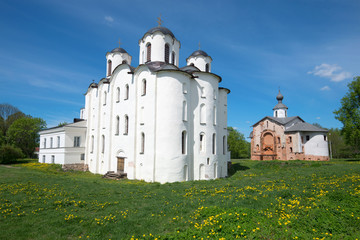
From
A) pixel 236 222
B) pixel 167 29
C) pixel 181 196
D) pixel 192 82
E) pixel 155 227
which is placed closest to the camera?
pixel 236 222

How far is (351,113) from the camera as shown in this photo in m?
34.1

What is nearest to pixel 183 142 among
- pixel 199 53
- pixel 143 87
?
pixel 143 87

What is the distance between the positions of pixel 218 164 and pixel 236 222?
15.3m

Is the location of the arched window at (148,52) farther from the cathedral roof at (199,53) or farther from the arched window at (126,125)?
the arched window at (126,125)

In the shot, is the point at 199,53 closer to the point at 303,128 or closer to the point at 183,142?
the point at 183,142

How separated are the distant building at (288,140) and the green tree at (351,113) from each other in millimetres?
4194

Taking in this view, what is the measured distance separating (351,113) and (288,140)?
34.5 feet

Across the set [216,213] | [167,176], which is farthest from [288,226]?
[167,176]

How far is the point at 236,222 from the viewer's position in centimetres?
654

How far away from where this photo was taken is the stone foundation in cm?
2726

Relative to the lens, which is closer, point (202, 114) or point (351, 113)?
point (202, 114)

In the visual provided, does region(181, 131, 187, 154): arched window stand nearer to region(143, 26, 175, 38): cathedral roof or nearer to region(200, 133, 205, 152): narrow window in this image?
region(200, 133, 205, 152): narrow window

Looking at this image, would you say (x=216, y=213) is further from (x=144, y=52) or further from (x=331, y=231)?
(x=144, y=52)

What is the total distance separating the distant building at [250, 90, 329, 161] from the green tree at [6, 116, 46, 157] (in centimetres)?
4660
